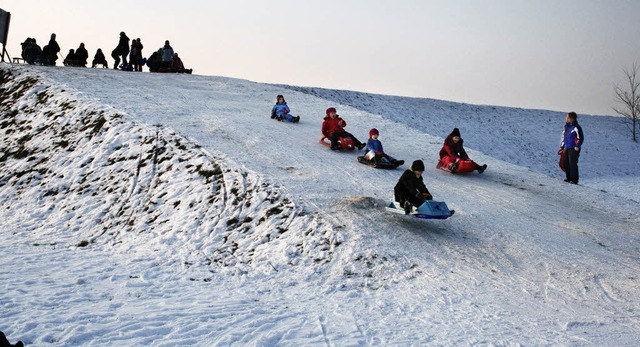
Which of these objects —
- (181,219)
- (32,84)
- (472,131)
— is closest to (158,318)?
(181,219)

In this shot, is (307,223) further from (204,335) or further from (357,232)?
(204,335)

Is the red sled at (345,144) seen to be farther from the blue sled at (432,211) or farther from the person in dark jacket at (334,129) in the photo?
the blue sled at (432,211)

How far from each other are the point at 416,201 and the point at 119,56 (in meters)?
24.7

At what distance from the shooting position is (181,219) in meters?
11.1

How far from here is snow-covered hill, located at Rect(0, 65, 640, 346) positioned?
661cm

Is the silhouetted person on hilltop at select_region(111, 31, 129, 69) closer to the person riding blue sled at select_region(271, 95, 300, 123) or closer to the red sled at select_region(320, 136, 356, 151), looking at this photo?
the person riding blue sled at select_region(271, 95, 300, 123)

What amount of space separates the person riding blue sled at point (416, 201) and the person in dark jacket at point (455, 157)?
14.9 ft

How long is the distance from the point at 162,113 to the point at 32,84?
7.11 metres

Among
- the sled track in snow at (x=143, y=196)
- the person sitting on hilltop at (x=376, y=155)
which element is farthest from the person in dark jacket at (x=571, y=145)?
the sled track in snow at (x=143, y=196)

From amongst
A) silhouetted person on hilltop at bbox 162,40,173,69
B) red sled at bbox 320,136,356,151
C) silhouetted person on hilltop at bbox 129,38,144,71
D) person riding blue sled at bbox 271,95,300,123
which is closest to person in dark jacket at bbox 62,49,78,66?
silhouetted person on hilltop at bbox 129,38,144,71

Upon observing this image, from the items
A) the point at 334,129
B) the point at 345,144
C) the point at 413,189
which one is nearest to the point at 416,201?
the point at 413,189

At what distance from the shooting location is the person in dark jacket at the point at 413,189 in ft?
31.9

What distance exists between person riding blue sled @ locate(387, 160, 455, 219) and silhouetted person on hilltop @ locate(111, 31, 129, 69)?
24.1 metres

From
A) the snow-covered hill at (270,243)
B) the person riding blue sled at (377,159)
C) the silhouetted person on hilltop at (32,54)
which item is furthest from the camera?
the silhouetted person on hilltop at (32,54)
